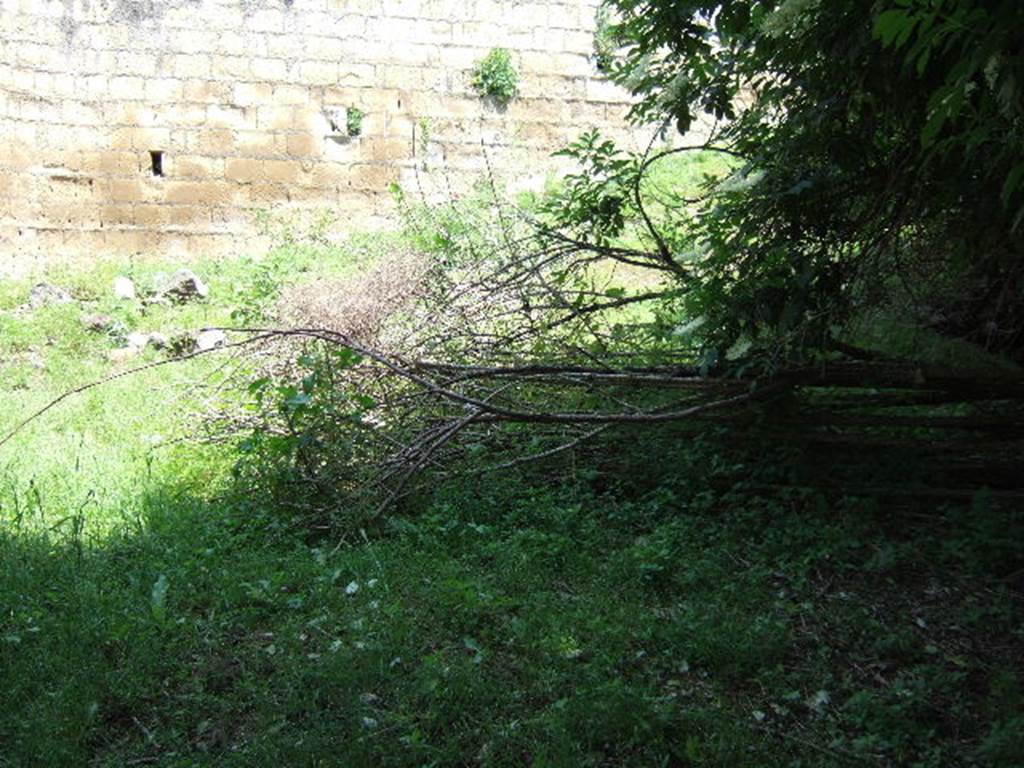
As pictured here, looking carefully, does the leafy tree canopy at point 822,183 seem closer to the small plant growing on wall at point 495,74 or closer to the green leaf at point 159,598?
the green leaf at point 159,598

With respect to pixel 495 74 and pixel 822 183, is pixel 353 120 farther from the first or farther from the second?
pixel 822 183

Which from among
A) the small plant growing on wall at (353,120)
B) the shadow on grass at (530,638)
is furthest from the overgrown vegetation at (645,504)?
the small plant growing on wall at (353,120)

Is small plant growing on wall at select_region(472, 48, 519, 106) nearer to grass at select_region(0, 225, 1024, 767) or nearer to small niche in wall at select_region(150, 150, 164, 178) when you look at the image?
small niche in wall at select_region(150, 150, 164, 178)

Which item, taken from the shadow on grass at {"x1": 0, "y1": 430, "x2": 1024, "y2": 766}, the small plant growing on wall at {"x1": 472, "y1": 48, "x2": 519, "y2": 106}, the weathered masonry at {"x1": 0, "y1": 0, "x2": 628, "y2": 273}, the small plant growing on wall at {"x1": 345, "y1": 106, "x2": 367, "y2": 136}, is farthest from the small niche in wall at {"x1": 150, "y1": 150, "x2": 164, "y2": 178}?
the shadow on grass at {"x1": 0, "y1": 430, "x2": 1024, "y2": 766}

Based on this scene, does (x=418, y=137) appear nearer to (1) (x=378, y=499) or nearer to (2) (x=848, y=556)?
(1) (x=378, y=499)

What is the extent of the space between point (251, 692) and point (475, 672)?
30.7 inches

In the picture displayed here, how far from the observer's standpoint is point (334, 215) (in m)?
10.7

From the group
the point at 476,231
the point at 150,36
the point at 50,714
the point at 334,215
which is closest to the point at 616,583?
the point at 50,714

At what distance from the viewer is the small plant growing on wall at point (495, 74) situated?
10.8 metres

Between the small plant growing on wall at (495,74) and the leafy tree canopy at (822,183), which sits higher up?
the small plant growing on wall at (495,74)

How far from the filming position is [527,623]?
3.87 meters

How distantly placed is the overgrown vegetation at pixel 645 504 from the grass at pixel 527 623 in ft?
0.05

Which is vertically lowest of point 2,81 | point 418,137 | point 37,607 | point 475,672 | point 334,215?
point 475,672

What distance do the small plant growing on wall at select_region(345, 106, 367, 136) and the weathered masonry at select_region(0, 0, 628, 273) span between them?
1cm
